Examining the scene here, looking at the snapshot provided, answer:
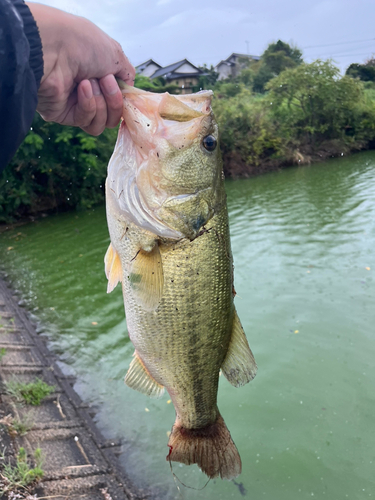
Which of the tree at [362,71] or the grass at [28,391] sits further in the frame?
the tree at [362,71]

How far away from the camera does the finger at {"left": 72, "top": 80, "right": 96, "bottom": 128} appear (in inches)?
59.9

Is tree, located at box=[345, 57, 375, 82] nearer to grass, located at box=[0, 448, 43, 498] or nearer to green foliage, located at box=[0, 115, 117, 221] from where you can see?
green foliage, located at box=[0, 115, 117, 221]

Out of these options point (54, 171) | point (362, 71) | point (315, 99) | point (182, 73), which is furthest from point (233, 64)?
point (54, 171)

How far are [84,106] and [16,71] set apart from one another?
0.52 meters

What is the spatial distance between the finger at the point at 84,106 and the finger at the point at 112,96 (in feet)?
0.19

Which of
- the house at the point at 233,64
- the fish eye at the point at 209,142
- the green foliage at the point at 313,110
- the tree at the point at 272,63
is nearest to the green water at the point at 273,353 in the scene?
the fish eye at the point at 209,142

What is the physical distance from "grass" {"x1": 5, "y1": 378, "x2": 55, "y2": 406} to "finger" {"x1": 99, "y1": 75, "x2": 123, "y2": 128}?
128 inches

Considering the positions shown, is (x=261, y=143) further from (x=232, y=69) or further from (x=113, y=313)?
(x=232, y=69)

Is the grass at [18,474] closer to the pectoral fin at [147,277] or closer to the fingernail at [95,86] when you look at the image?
the pectoral fin at [147,277]

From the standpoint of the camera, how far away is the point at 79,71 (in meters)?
1.51

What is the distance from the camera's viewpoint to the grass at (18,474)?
2656 mm

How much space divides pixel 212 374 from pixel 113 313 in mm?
5195

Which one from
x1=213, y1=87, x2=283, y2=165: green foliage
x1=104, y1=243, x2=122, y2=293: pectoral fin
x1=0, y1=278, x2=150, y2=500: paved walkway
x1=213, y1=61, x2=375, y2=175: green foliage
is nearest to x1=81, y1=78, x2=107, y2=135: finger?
x1=104, y1=243, x2=122, y2=293: pectoral fin

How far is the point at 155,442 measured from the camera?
13.2 ft
